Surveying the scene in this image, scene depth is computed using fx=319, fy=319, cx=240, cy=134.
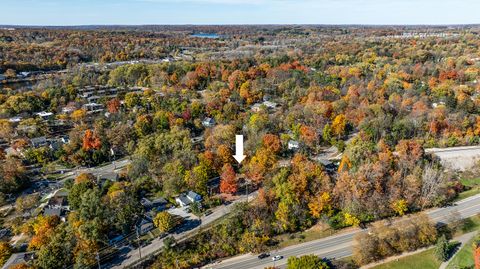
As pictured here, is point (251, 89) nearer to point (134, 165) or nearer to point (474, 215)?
point (134, 165)

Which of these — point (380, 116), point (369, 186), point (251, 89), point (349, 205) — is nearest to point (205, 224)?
point (349, 205)

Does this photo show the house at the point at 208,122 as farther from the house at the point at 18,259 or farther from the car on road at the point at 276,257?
the house at the point at 18,259

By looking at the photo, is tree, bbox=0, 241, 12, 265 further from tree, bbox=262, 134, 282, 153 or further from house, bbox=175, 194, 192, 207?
Answer: tree, bbox=262, 134, 282, 153

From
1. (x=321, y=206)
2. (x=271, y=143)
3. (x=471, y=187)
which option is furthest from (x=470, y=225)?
(x=271, y=143)

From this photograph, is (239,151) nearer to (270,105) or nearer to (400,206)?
(400,206)

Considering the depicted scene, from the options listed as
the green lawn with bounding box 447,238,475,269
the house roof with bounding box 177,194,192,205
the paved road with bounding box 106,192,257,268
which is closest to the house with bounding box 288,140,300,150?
the paved road with bounding box 106,192,257,268
